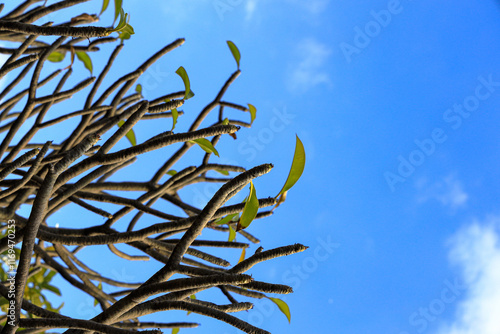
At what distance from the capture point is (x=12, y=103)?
549 mm

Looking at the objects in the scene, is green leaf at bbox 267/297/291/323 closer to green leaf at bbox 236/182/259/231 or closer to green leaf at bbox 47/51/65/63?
green leaf at bbox 236/182/259/231

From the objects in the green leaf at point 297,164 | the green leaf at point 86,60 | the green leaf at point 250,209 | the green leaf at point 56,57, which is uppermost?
the green leaf at point 56,57

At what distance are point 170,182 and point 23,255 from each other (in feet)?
0.70

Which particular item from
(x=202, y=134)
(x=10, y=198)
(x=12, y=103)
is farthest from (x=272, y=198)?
(x=12, y=103)

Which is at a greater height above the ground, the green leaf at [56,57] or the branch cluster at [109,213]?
the green leaf at [56,57]

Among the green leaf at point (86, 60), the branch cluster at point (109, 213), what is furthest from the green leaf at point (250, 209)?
the green leaf at point (86, 60)

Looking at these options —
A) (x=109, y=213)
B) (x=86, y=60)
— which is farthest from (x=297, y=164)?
Answer: (x=86, y=60)

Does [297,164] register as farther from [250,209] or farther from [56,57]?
[56,57]

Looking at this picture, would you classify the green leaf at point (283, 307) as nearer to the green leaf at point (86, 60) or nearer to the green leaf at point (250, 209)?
the green leaf at point (250, 209)

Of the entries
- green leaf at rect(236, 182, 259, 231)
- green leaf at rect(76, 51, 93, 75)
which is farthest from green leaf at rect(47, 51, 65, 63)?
green leaf at rect(236, 182, 259, 231)

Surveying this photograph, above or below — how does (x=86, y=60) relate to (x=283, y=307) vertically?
above

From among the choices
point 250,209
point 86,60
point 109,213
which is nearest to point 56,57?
point 86,60

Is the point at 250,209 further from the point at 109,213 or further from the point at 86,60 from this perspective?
the point at 86,60

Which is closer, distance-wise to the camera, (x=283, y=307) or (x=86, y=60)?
(x=283, y=307)
